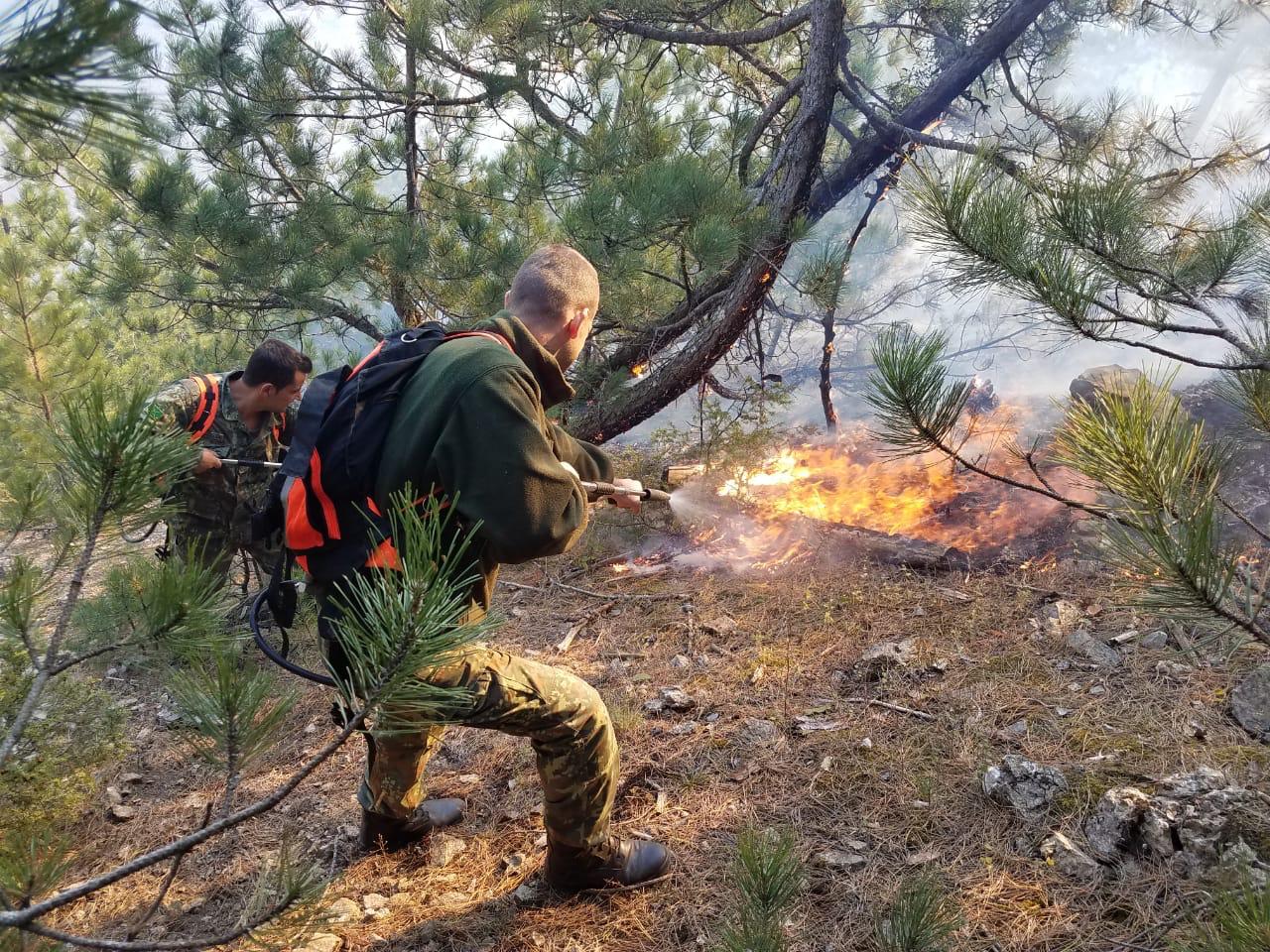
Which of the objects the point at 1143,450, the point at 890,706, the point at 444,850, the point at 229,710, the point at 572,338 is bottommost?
the point at 444,850

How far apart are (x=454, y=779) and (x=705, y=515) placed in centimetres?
342

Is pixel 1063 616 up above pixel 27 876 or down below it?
below

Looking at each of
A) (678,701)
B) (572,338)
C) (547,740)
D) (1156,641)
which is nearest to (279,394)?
(572,338)

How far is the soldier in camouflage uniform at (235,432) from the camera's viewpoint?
4430 mm

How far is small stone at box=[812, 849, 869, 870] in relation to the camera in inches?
100

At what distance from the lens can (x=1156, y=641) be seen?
3.55 m

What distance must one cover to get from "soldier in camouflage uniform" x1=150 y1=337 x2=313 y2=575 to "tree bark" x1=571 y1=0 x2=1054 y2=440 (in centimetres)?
230

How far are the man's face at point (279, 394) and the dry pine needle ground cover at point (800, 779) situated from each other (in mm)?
1913

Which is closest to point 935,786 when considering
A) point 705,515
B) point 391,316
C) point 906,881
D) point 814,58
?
point 906,881

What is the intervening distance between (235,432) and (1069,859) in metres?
5.25

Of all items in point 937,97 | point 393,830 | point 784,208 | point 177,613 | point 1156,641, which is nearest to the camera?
point 177,613

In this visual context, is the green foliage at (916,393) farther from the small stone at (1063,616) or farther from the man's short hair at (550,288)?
the small stone at (1063,616)

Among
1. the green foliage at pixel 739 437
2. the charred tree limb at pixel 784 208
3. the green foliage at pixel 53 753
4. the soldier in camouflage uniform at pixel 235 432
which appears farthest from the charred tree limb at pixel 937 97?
the green foliage at pixel 53 753

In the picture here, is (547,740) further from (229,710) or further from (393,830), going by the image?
(229,710)
